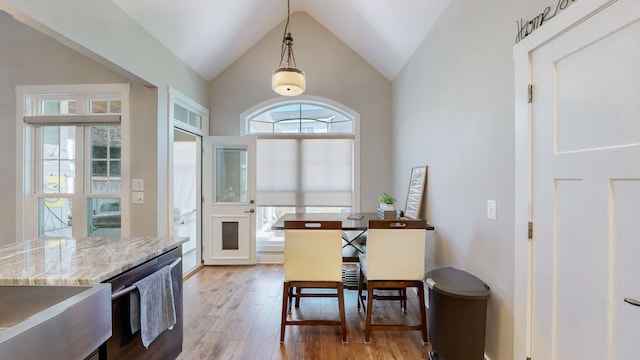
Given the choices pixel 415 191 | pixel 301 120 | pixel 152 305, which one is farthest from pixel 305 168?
pixel 152 305

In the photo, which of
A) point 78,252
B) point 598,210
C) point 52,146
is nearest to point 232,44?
point 52,146

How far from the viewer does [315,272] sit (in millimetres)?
2256

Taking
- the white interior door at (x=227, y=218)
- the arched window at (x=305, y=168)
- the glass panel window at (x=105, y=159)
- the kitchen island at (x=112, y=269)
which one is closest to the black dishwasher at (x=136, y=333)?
the kitchen island at (x=112, y=269)

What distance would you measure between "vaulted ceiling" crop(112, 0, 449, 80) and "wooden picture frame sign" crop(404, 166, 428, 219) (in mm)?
1435

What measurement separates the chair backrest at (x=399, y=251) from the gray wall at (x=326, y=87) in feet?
7.05

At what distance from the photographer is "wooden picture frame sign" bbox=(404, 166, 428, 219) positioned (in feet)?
9.70

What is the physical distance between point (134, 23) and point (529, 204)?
3.54m

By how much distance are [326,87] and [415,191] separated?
227 cm

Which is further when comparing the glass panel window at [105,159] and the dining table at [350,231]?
the glass panel window at [105,159]

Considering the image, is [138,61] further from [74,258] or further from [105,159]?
[74,258]

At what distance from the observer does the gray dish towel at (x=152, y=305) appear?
1.41 meters

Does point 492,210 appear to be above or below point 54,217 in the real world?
above

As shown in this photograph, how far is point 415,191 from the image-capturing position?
3123mm

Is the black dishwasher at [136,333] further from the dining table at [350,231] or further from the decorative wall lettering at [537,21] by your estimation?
the decorative wall lettering at [537,21]
